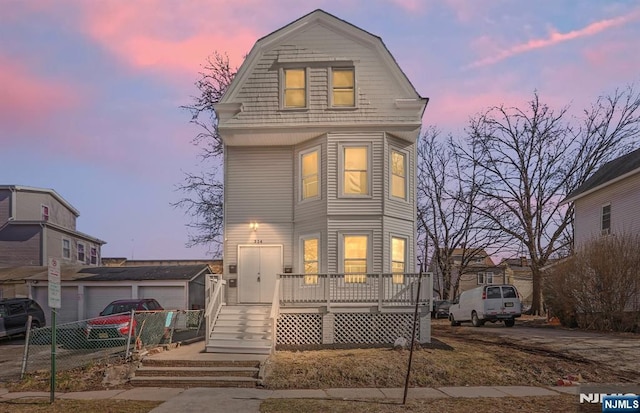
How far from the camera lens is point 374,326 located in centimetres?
1494

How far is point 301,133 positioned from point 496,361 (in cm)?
872

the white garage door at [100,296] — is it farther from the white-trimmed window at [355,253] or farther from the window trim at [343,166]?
the window trim at [343,166]

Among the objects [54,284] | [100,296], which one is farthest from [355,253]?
[100,296]

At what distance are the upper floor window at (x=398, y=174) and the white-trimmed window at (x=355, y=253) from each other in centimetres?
191

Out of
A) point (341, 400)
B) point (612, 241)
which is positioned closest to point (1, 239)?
point (341, 400)

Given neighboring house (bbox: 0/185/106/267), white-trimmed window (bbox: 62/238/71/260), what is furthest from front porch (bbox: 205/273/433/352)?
white-trimmed window (bbox: 62/238/71/260)

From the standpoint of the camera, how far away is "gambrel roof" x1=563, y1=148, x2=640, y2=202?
23.4m

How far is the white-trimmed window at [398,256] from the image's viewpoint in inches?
652

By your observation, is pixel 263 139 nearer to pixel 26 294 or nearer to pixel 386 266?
pixel 386 266

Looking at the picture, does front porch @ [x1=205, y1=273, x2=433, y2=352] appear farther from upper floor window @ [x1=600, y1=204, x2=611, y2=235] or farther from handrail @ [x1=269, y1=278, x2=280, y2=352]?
upper floor window @ [x1=600, y1=204, x2=611, y2=235]

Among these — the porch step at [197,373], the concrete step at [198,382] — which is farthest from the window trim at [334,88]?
the concrete step at [198,382]

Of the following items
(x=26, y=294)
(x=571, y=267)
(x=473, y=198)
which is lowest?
(x=26, y=294)

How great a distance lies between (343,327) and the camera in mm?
14961

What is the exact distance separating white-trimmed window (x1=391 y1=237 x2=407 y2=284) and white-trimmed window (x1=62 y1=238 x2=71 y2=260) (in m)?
25.6
